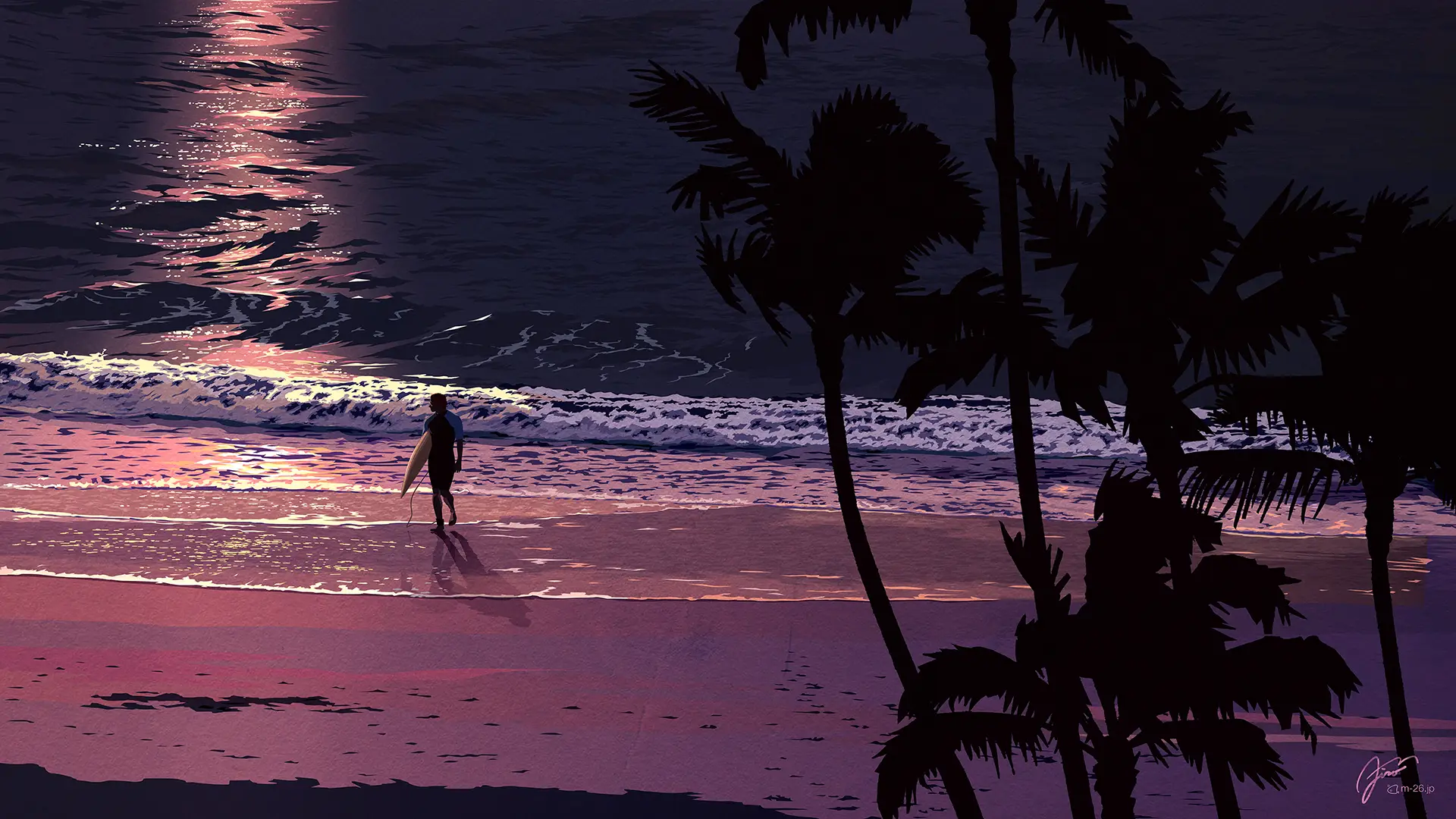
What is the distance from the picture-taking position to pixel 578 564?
17094 millimetres

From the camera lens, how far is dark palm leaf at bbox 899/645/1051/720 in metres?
6.18

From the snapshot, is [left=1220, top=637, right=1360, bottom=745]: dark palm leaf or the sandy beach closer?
[left=1220, top=637, right=1360, bottom=745]: dark palm leaf

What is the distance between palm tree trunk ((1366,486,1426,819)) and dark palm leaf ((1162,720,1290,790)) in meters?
1.51

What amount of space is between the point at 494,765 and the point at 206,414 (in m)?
34.7

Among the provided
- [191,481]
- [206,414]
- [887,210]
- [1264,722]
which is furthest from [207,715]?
[206,414]

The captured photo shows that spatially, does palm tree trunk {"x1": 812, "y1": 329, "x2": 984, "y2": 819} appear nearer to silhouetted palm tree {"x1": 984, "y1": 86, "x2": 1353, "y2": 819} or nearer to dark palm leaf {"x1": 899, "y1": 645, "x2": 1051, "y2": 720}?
dark palm leaf {"x1": 899, "y1": 645, "x2": 1051, "y2": 720}

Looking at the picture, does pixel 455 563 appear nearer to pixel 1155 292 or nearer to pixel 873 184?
pixel 873 184

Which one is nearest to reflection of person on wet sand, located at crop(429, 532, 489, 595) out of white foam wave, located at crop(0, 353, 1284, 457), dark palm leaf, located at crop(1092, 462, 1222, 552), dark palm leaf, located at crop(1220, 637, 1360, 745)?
dark palm leaf, located at crop(1092, 462, 1222, 552)

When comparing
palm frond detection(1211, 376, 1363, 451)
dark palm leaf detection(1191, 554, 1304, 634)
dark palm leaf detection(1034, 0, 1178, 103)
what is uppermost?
dark palm leaf detection(1034, 0, 1178, 103)

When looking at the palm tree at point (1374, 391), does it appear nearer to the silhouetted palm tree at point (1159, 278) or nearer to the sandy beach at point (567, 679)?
the silhouetted palm tree at point (1159, 278)

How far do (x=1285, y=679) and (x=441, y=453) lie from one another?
47.7 feet
